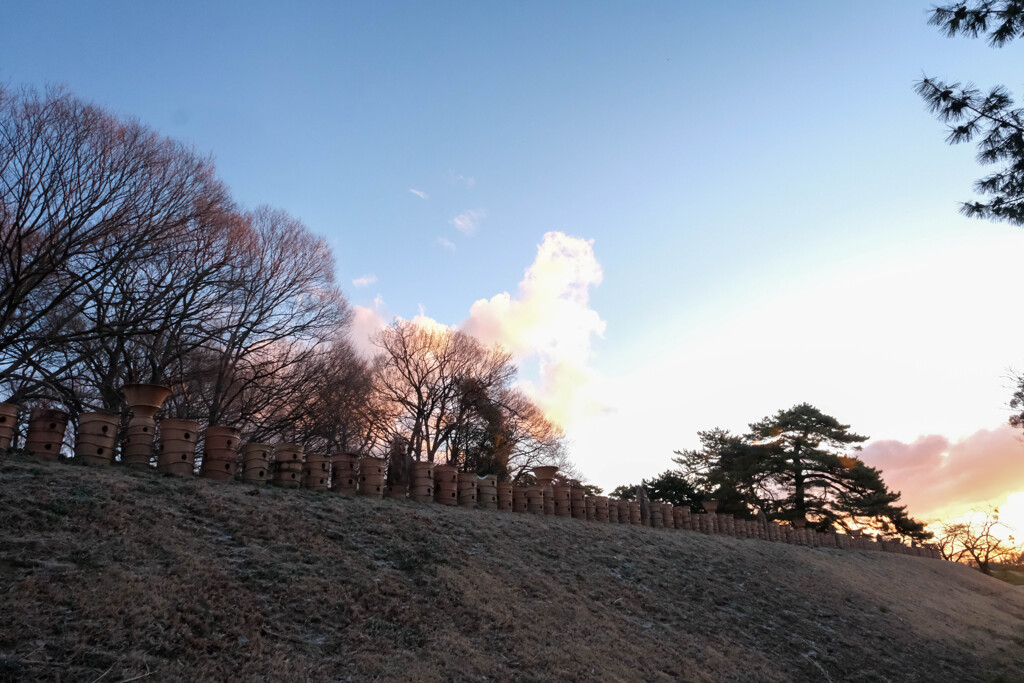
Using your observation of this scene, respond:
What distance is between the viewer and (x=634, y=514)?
59.3ft

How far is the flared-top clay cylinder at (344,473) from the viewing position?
10953mm

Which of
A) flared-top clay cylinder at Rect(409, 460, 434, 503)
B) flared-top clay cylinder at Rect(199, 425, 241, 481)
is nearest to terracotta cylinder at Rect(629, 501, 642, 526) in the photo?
flared-top clay cylinder at Rect(409, 460, 434, 503)

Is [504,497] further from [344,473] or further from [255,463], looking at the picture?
[255,463]

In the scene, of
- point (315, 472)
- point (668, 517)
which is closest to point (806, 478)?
point (668, 517)

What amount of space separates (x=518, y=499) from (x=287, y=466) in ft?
19.5

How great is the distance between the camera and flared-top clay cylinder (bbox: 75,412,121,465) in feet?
28.5

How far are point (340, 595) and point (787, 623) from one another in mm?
8359

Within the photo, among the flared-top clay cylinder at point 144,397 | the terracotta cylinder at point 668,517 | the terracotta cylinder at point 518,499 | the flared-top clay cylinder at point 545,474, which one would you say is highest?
the flared-top clay cylinder at point 144,397

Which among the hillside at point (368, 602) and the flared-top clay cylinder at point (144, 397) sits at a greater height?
the flared-top clay cylinder at point (144, 397)

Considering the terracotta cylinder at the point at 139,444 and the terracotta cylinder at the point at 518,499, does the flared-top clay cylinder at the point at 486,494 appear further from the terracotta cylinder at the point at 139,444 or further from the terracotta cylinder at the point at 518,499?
the terracotta cylinder at the point at 139,444

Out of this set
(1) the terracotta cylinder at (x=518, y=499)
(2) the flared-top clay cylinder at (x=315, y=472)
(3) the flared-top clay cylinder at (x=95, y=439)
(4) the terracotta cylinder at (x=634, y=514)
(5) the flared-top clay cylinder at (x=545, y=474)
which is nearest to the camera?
(3) the flared-top clay cylinder at (x=95, y=439)

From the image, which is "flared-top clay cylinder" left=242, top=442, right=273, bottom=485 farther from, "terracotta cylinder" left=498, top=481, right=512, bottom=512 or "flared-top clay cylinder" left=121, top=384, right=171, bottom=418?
"terracotta cylinder" left=498, top=481, right=512, bottom=512

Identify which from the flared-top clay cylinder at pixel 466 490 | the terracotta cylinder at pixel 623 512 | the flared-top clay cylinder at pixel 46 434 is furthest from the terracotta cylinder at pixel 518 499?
the flared-top clay cylinder at pixel 46 434

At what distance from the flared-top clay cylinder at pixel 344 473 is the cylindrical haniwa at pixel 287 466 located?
0.64 meters
